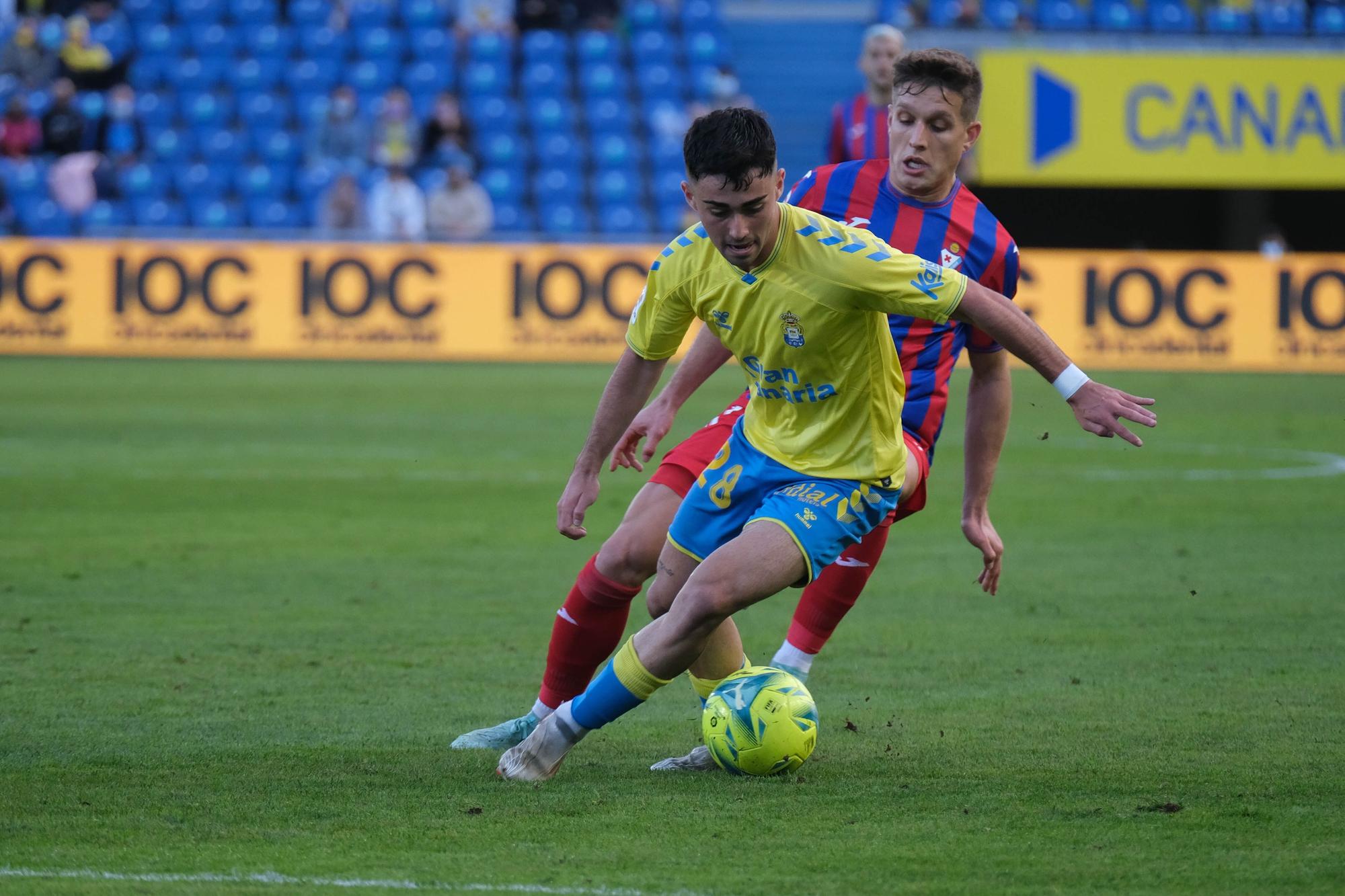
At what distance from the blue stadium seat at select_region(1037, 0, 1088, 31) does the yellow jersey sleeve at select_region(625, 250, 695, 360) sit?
66.3 ft

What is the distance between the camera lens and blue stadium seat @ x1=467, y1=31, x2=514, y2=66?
24.1 metres

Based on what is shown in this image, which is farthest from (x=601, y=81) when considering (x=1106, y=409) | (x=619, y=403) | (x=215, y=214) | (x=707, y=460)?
(x=1106, y=409)

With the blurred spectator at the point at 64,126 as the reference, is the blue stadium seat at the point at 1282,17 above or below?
above

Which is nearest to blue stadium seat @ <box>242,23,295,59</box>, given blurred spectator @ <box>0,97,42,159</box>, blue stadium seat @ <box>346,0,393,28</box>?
blue stadium seat @ <box>346,0,393,28</box>

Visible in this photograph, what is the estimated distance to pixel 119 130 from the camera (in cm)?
2217

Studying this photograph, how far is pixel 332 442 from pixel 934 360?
8.37 m

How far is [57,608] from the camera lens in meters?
7.05

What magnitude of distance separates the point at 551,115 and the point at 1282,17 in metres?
10.1

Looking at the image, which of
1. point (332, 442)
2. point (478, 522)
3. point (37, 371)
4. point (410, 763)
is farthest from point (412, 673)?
point (37, 371)

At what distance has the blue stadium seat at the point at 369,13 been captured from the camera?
2469cm

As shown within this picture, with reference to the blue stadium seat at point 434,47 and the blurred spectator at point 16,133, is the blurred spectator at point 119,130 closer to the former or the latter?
the blurred spectator at point 16,133

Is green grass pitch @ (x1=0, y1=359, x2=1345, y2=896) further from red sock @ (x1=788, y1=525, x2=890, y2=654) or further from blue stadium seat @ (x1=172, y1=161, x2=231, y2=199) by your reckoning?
blue stadium seat @ (x1=172, y1=161, x2=231, y2=199)

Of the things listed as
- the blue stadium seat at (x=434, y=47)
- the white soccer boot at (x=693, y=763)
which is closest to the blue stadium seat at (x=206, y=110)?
the blue stadium seat at (x=434, y=47)

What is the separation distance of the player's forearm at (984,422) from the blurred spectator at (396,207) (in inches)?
608
